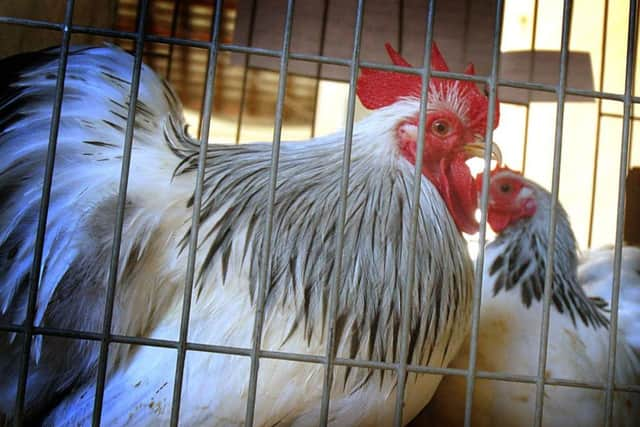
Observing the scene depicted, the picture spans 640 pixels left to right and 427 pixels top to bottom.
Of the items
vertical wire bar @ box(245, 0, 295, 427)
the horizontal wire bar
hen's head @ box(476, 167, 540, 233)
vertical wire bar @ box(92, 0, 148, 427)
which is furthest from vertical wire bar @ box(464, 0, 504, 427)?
hen's head @ box(476, 167, 540, 233)

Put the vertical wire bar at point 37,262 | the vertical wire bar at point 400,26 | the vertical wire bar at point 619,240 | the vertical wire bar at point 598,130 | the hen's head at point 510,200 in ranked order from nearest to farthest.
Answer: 1. the vertical wire bar at point 37,262
2. the vertical wire bar at point 619,240
3. the hen's head at point 510,200
4. the vertical wire bar at point 598,130
5. the vertical wire bar at point 400,26

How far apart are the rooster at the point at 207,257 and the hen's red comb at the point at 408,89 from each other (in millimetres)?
71

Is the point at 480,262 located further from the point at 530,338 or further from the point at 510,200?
the point at 510,200

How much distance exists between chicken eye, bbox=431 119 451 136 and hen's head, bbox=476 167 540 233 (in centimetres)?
52

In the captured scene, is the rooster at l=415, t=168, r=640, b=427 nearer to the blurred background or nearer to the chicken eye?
the chicken eye

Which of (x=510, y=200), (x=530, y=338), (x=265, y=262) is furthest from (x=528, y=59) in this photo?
(x=265, y=262)

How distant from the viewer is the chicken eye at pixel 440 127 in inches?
81.8

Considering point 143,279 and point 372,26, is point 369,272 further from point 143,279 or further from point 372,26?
point 372,26

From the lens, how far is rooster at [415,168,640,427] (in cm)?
210

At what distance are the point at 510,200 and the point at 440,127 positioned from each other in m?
0.63

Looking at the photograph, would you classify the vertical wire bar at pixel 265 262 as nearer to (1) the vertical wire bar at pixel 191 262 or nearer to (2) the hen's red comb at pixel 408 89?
(1) the vertical wire bar at pixel 191 262

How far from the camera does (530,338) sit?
2.18 meters

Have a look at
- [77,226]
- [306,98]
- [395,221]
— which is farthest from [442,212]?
[306,98]

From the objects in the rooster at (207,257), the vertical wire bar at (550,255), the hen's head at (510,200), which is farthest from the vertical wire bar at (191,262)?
the hen's head at (510,200)
